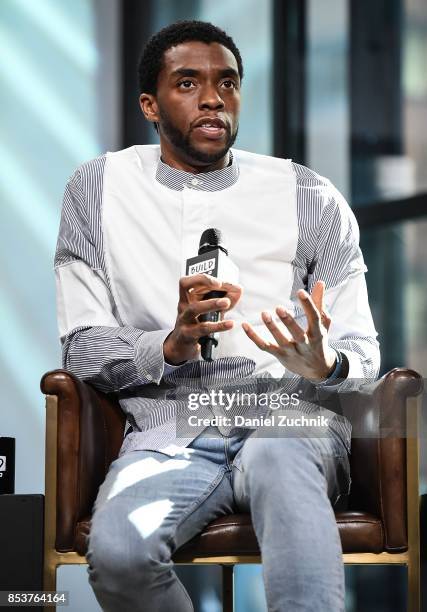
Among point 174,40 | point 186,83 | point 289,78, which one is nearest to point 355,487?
point 186,83

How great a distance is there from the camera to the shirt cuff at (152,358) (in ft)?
6.62

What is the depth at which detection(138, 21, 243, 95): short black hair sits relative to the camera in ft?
7.61

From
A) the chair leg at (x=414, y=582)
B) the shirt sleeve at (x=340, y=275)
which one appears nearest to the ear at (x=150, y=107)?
the shirt sleeve at (x=340, y=275)

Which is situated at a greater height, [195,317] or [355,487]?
[195,317]

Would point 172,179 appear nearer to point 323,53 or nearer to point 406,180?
point 406,180

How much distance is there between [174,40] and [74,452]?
95 cm

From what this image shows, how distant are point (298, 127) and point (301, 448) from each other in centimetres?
234

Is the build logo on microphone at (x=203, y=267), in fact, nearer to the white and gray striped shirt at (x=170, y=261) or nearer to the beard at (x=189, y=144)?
the white and gray striped shirt at (x=170, y=261)

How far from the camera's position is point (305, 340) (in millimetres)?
1770

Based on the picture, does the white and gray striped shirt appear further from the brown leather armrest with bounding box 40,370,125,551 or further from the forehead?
the forehead

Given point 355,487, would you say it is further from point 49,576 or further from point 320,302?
point 49,576

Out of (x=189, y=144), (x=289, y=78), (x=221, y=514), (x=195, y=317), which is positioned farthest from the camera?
(x=289, y=78)

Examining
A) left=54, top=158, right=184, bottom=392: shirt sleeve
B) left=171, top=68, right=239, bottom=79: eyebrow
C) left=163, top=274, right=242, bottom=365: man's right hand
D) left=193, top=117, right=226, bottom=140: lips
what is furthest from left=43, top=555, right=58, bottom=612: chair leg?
left=171, top=68, right=239, bottom=79: eyebrow

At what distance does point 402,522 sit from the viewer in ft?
6.55
